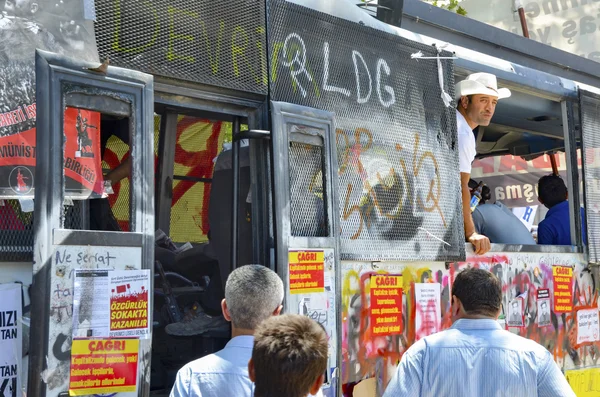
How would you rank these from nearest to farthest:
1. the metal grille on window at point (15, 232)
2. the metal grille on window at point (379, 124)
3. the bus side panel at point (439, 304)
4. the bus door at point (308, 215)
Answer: the metal grille on window at point (15, 232) → the bus door at point (308, 215) → the metal grille on window at point (379, 124) → the bus side panel at point (439, 304)

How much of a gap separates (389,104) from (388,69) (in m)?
0.20

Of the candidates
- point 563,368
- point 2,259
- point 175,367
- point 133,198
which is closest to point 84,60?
point 133,198

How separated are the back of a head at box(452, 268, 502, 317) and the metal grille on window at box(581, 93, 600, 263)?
2.99 meters

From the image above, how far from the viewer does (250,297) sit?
2928 millimetres

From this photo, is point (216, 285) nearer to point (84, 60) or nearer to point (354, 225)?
point (354, 225)

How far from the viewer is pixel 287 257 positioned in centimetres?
388

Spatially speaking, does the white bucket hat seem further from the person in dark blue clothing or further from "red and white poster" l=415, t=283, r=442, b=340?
the person in dark blue clothing

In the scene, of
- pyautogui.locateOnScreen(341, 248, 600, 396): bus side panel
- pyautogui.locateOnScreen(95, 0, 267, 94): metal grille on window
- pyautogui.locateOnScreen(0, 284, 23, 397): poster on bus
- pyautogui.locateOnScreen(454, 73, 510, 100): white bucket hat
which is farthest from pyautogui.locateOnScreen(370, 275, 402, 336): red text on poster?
pyautogui.locateOnScreen(0, 284, 23, 397): poster on bus

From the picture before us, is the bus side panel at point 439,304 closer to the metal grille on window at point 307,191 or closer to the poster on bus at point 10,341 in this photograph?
the metal grille on window at point 307,191

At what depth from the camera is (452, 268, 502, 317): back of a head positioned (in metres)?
3.45

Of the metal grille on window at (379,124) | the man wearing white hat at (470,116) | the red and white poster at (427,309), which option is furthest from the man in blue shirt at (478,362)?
the man wearing white hat at (470,116)

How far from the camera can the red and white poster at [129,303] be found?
320cm

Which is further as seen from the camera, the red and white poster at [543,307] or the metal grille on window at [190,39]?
the red and white poster at [543,307]

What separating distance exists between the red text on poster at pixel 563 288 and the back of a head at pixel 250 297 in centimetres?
347
